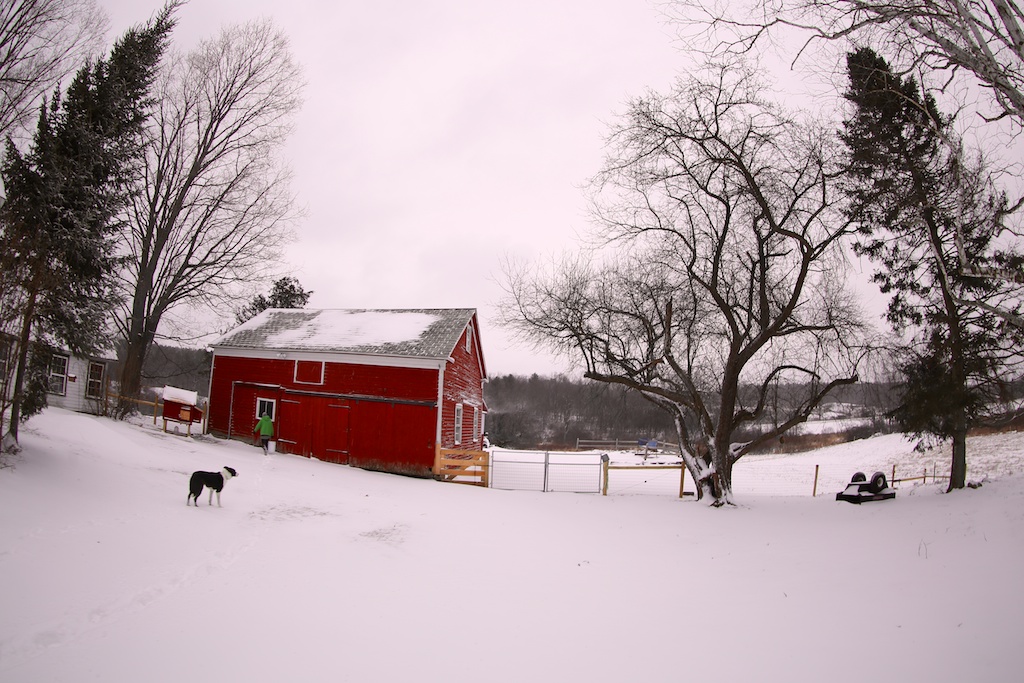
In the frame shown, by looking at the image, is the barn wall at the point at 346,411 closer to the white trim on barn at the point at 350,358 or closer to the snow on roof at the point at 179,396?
the white trim on barn at the point at 350,358

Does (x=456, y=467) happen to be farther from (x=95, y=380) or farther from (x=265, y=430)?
(x=95, y=380)

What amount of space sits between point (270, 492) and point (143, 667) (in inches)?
297

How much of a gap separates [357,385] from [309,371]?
217cm

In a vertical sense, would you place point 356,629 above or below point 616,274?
below

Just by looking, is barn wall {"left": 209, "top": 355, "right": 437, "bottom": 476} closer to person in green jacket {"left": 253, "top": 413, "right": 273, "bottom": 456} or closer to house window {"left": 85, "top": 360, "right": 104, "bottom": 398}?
person in green jacket {"left": 253, "top": 413, "right": 273, "bottom": 456}

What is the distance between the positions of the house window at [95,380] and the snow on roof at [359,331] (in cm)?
968

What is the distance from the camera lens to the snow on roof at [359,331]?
19266 mm

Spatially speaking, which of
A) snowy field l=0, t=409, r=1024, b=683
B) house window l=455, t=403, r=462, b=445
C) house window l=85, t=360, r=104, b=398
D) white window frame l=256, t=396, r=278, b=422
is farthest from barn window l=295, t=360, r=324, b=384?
house window l=85, t=360, r=104, b=398

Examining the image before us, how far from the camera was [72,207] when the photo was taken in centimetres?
946

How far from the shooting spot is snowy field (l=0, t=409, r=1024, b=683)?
4695 millimetres

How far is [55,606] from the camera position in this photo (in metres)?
→ 4.80

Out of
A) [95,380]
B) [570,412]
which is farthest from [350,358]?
[570,412]

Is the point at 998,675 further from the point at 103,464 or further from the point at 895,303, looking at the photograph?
the point at 103,464

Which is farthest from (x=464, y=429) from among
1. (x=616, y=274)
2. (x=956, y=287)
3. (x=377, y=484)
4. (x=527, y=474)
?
(x=956, y=287)
